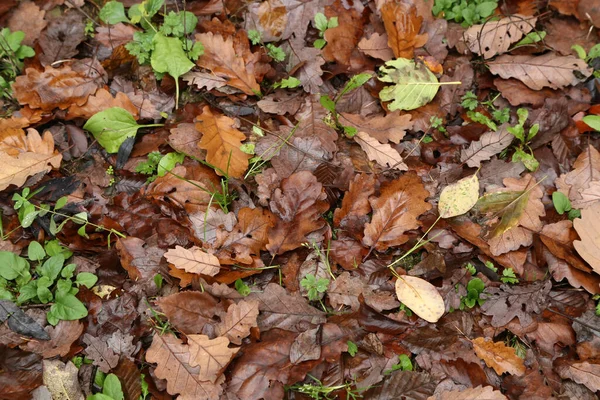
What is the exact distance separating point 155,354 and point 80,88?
5.33 feet

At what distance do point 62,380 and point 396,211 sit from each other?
182cm

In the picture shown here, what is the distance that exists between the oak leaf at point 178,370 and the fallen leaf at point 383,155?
4.57ft

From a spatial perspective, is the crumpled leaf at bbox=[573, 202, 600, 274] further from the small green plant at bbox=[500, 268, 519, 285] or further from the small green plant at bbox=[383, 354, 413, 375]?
the small green plant at bbox=[383, 354, 413, 375]

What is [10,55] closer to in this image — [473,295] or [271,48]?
[271,48]

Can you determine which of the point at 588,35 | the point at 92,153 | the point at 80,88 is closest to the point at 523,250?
the point at 588,35

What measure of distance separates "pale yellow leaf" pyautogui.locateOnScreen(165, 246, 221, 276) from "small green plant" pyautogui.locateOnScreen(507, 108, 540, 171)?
1.76 metres

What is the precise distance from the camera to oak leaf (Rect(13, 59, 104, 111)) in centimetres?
281

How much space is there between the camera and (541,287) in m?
2.48

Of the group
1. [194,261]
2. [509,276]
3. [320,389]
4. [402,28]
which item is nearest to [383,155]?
[402,28]

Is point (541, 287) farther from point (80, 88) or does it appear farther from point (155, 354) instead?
point (80, 88)

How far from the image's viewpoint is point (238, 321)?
2307 millimetres

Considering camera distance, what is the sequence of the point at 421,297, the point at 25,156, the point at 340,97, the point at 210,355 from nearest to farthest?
the point at 210,355 < the point at 421,297 < the point at 25,156 < the point at 340,97

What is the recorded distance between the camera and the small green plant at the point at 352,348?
2.32 m

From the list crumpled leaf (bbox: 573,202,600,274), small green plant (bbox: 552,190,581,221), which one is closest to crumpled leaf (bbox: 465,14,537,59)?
small green plant (bbox: 552,190,581,221)
